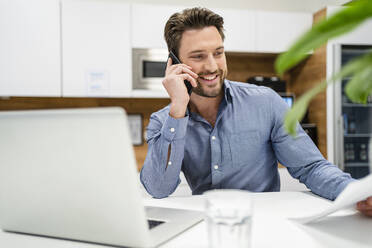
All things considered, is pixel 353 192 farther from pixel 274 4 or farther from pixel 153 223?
pixel 274 4

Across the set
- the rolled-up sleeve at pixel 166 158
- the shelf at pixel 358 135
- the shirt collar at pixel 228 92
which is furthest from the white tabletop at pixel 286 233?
the shelf at pixel 358 135

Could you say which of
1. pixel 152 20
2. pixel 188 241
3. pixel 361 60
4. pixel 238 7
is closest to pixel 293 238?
pixel 188 241

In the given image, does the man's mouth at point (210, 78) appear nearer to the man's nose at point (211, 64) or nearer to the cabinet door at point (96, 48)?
the man's nose at point (211, 64)

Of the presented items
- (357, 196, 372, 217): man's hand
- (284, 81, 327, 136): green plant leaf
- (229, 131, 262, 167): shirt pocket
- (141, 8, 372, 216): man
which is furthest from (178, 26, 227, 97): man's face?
(284, 81, 327, 136): green plant leaf

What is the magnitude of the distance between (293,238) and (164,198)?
1.69 feet

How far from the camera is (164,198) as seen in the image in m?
1.12

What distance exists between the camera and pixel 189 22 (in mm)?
1523

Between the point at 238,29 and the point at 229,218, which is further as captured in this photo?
the point at 238,29

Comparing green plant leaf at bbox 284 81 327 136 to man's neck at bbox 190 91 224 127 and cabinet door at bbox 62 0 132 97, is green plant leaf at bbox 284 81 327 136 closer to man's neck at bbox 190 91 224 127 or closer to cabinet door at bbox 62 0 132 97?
man's neck at bbox 190 91 224 127

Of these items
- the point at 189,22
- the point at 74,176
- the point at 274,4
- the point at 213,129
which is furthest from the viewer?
the point at 274,4

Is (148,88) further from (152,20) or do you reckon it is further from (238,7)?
(238,7)

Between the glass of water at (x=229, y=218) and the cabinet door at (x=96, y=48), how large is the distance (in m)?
2.29

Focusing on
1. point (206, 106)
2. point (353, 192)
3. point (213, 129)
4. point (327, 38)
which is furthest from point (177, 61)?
point (327, 38)

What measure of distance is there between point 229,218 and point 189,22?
3.64ft
